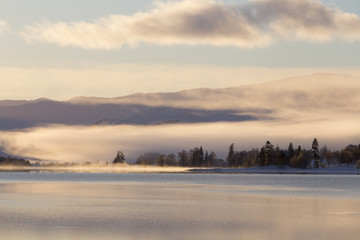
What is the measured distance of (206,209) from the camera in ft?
208

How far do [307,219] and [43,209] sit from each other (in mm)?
26140

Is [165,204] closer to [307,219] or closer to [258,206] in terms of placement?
[258,206]

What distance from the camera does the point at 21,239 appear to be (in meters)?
40.7

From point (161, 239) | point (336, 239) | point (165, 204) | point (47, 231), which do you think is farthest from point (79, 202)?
point (336, 239)

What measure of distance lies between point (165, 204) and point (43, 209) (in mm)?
14399

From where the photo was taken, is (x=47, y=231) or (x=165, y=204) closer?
(x=47, y=231)

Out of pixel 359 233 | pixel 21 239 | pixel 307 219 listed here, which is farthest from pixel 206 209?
pixel 21 239

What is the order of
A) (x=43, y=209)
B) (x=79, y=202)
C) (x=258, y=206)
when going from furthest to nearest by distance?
1. (x=79, y=202)
2. (x=258, y=206)
3. (x=43, y=209)

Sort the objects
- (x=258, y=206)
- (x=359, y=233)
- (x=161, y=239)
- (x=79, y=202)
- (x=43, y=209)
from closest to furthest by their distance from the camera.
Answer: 1. (x=161, y=239)
2. (x=359, y=233)
3. (x=43, y=209)
4. (x=258, y=206)
5. (x=79, y=202)

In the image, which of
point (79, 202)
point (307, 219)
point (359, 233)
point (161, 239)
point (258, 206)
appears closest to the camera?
point (161, 239)

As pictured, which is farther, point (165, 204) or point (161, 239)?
point (165, 204)

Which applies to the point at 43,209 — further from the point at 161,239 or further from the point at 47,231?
the point at 161,239

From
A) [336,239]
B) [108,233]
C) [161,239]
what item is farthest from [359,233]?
[108,233]

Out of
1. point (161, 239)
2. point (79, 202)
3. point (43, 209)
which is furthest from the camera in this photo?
point (79, 202)
